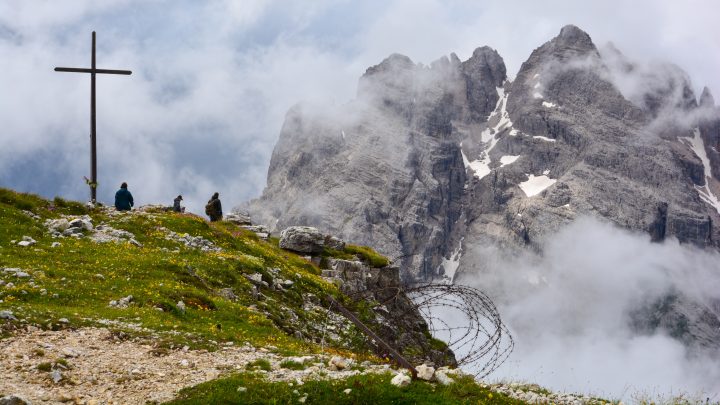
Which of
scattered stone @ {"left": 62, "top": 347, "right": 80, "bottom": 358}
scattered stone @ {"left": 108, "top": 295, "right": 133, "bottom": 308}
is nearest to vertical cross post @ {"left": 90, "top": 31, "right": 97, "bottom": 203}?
scattered stone @ {"left": 108, "top": 295, "right": 133, "bottom": 308}

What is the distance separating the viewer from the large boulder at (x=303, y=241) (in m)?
68.6

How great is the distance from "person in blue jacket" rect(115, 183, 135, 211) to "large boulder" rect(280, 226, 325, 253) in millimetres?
20646

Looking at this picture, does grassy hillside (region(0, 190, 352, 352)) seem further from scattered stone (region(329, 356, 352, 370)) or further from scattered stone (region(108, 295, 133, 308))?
scattered stone (region(329, 356, 352, 370))

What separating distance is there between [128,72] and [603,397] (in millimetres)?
44419

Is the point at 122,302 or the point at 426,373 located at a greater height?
the point at 122,302

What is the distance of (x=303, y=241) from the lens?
2712 inches

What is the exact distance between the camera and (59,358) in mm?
19375

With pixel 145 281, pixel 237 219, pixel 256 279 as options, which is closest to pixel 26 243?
pixel 145 281

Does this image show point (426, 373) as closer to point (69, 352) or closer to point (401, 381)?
point (401, 381)

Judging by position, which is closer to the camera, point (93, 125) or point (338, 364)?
point (338, 364)

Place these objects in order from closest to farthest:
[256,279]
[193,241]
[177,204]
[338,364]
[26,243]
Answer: [338,364] < [26,243] < [256,279] < [193,241] < [177,204]

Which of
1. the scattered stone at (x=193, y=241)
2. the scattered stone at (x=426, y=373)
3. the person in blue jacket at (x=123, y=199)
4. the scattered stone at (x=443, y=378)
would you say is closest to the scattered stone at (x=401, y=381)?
the scattered stone at (x=426, y=373)

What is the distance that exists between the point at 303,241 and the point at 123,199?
74.7ft

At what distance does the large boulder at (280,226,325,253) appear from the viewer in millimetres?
68625
